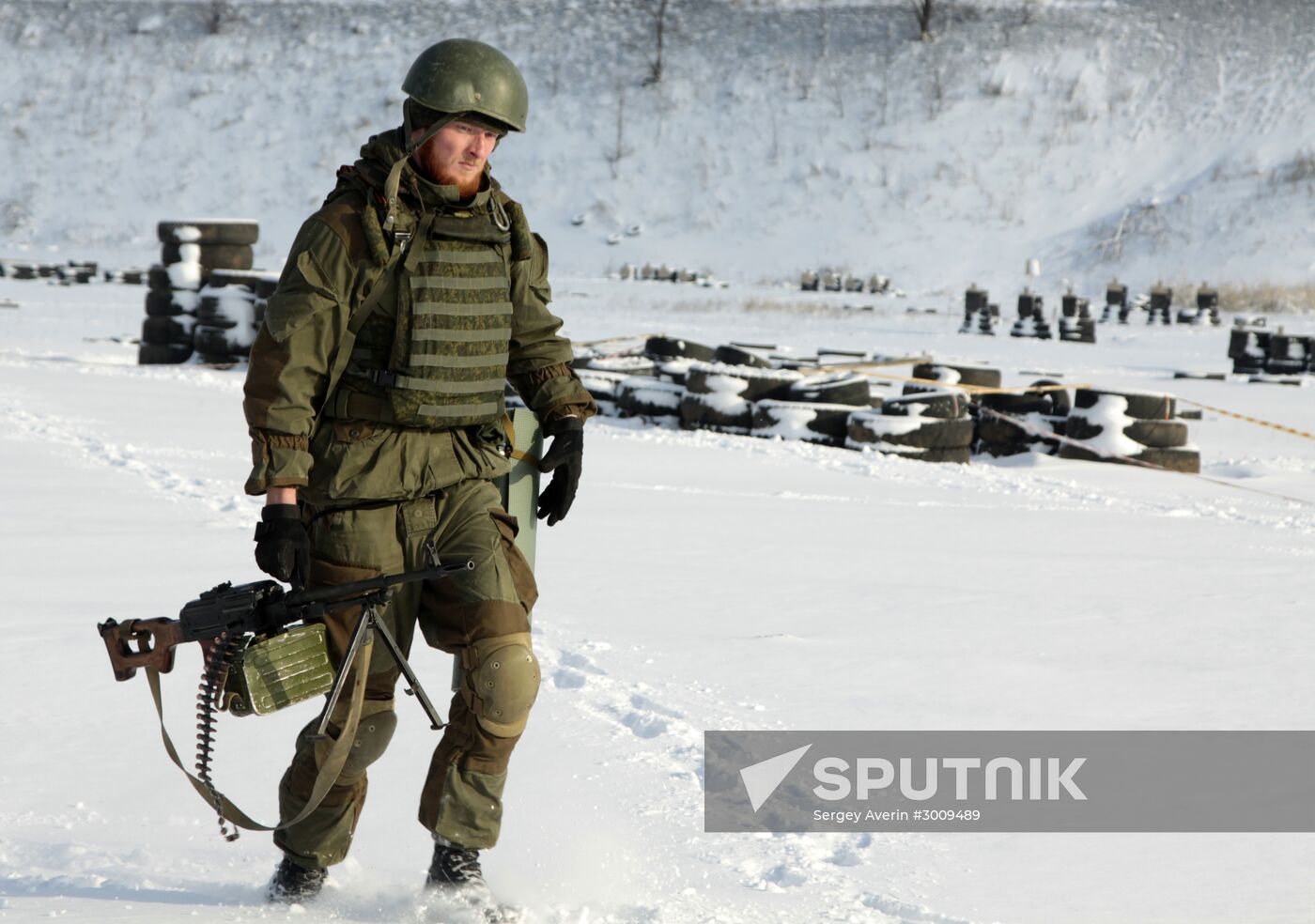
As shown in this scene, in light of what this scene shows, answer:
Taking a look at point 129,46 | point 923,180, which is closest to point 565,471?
point 923,180

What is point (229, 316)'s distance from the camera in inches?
585

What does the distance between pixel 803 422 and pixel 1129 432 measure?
2241 millimetres

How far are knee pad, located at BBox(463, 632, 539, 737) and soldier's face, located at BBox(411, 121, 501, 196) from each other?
0.86 meters

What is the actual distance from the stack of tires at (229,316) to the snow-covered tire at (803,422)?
6.00 meters

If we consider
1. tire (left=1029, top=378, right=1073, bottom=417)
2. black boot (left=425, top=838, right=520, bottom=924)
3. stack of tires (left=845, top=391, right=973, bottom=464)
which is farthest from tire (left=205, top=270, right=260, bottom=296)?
black boot (left=425, top=838, right=520, bottom=924)

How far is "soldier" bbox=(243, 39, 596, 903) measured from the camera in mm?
2752

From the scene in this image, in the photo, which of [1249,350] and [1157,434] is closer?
[1157,434]

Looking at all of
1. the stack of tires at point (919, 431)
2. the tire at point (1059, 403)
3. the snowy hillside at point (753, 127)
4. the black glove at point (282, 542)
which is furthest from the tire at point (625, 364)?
the snowy hillside at point (753, 127)

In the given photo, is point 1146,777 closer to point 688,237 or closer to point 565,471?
point 565,471

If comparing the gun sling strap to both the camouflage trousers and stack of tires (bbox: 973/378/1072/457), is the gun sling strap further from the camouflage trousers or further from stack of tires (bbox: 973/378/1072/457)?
stack of tires (bbox: 973/378/1072/457)

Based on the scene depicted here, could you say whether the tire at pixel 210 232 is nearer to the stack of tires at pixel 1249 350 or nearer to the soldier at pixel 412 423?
the stack of tires at pixel 1249 350

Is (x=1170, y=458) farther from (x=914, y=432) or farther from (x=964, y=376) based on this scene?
(x=964, y=376)

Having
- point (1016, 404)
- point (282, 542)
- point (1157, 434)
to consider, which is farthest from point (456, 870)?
point (1016, 404)

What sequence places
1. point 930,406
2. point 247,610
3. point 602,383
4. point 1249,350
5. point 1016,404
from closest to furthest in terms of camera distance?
1. point 247,610
2. point 930,406
3. point 1016,404
4. point 602,383
5. point 1249,350
